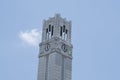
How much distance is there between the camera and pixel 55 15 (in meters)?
150

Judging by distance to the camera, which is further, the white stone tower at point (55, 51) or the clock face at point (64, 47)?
the clock face at point (64, 47)

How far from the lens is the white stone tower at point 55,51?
135 m

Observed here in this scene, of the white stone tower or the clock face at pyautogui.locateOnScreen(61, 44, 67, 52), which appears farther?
the clock face at pyautogui.locateOnScreen(61, 44, 67, 52)

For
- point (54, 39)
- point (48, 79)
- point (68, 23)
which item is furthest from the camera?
point (68, 23)

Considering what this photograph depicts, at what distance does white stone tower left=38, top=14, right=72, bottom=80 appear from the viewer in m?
135

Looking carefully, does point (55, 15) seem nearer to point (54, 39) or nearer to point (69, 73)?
point (54, 39)

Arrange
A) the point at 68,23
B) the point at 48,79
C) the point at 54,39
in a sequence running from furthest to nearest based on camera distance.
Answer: the point at 68,23 → the point at 54,39 → the point at 48,79

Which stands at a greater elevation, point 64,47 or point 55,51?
point 64,47

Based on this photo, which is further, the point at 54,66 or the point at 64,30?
the point at 64,30

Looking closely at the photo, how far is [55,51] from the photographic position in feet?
450

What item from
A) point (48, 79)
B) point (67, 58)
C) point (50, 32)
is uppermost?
point (50, 32)

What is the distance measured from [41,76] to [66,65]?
12.1 metres

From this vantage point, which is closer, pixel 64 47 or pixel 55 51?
pixel 55 51

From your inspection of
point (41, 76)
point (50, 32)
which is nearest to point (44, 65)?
point (41, 76)
